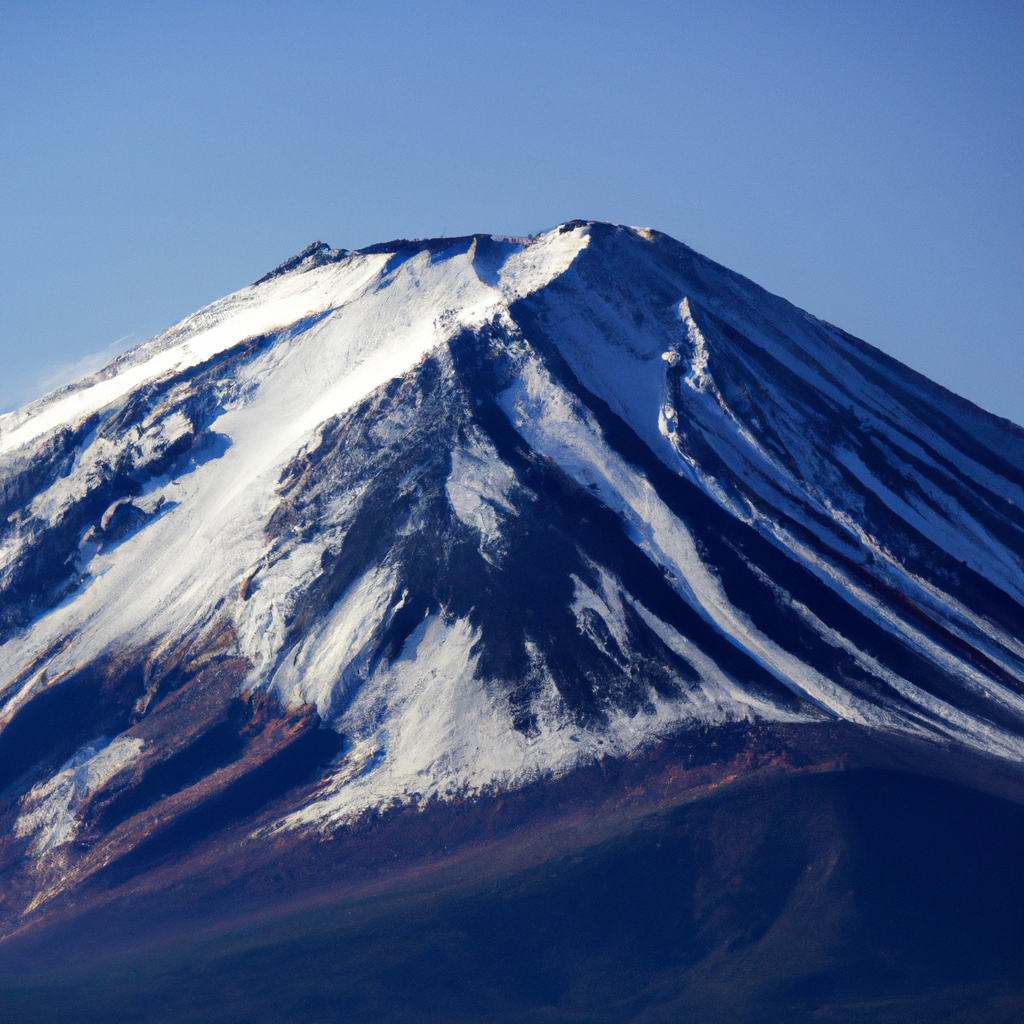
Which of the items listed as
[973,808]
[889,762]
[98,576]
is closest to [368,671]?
[98,576]

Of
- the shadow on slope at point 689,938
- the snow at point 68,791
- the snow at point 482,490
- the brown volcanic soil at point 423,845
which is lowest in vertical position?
the shadow on slope at point 689,938

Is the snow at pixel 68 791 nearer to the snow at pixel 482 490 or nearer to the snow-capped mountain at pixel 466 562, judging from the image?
the snow-capped mountain at pixel 466 562

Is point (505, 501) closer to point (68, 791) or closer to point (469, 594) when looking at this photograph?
point (469, 594)

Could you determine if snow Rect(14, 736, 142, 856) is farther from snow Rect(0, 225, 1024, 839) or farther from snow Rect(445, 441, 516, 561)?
snow Rect(445, 441, 516, 561)

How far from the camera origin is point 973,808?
5162cm

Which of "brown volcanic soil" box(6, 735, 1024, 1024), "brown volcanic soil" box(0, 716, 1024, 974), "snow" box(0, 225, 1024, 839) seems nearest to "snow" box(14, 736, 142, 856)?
"snow" box(0, 225, 1024, 839)

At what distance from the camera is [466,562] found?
62.3 m

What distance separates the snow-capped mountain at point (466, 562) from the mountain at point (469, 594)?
201 mm

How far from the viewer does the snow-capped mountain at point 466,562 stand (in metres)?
56.2

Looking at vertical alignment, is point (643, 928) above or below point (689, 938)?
above

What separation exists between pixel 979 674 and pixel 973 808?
953 centimetres

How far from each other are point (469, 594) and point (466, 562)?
2.17 metres

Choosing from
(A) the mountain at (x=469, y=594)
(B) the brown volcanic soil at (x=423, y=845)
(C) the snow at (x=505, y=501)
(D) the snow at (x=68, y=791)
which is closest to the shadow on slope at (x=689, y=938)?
(B) the brown volcanic soil at (x=423, y=845)

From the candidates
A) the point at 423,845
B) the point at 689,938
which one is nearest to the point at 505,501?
the point at 423,845
